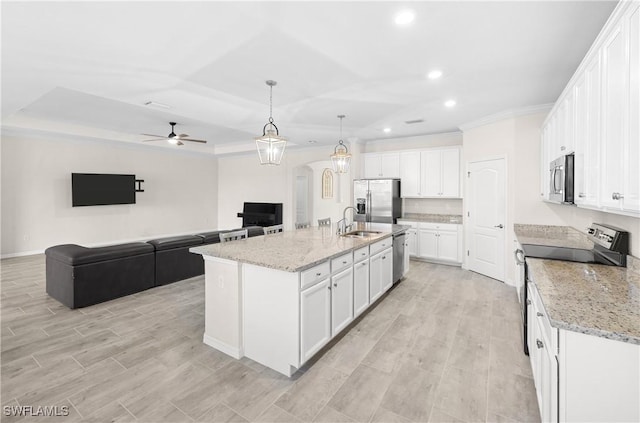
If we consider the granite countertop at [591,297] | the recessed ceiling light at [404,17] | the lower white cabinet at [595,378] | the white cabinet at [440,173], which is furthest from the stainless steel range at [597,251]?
the white cabinet at [440,173]

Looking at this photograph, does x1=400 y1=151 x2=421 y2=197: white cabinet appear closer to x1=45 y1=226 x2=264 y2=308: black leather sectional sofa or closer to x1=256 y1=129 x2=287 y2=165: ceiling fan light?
x1=256 y1=129 x2=287 y2=165: ceiling fan light

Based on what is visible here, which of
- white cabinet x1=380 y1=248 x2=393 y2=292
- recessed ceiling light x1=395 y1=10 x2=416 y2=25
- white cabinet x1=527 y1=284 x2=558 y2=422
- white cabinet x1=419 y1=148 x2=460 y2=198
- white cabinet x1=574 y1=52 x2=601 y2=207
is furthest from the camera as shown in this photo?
white cabinet x1=419 y1=148 x2=460 y2=198

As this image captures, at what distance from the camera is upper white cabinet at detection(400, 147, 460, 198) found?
591 cm

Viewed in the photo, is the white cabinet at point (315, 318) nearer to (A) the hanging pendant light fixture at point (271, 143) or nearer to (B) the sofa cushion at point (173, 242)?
(A) the hanging pendant light fixture at point (271, 143)

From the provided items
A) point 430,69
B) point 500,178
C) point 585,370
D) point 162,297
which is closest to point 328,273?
point 585,370

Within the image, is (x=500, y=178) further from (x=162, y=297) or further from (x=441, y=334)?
(x=162, y=297)

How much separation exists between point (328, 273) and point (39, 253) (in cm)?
736

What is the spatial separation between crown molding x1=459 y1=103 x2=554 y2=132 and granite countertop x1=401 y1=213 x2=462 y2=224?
6.08 ft

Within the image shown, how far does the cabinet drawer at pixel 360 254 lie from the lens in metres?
3.15

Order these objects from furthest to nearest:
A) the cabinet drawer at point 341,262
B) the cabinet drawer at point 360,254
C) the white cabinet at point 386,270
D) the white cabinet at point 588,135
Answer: the white cabinet at point 386,270
the cabinet drawer at point 360,254
the cabinet drawer at point 341,262
the white cabinet at point 588,135

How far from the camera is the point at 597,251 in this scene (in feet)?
7.93

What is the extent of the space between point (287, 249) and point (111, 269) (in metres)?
2.65

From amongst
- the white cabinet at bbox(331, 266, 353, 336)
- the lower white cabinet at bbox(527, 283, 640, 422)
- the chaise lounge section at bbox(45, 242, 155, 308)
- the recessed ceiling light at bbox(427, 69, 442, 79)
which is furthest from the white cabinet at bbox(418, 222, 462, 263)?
the chaise lounge section at bbox(45, 242, 155, 308)

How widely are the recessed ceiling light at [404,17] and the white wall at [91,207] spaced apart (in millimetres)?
7668
